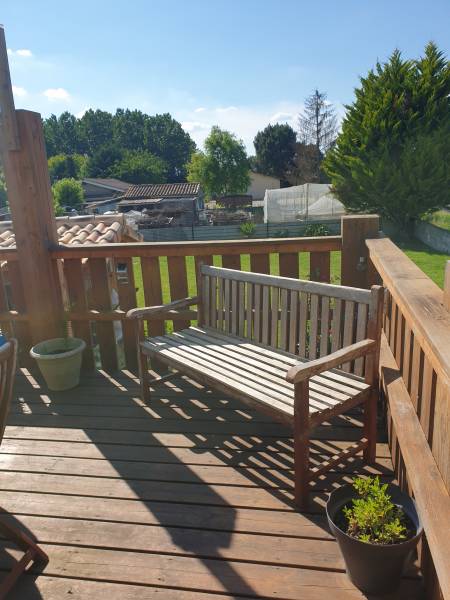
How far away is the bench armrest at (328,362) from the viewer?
2.01 m

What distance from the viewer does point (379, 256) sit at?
257cm

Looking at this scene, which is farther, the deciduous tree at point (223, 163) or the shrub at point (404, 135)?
the deciduous tree at point (223, 163)

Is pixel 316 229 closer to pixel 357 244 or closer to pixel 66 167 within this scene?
pixel 357 244

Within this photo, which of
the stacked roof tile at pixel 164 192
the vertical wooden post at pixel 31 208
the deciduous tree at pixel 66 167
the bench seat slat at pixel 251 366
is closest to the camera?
the bench seat slat at pixel 251 366

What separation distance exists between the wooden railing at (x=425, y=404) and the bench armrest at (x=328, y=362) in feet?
0.62

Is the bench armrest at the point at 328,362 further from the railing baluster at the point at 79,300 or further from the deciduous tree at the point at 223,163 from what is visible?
the deciduous tree at the point at 223,163

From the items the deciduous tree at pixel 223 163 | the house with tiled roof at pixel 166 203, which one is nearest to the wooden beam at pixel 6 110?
the house with tiled roof at pixel 166 203

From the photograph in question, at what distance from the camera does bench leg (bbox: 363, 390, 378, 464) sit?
2.40m

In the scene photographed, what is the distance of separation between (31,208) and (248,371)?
7.12ft

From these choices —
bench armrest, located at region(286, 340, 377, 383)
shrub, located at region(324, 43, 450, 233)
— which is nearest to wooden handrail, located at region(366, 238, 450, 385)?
bench armrest, located at region(286, 340, 377, 383)

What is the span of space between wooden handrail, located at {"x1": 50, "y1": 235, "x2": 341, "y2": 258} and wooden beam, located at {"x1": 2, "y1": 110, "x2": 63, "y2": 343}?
0.51 ft

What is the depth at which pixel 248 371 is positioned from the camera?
2695 millimetres

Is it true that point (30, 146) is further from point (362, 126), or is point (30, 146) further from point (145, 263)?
point (362, 126)

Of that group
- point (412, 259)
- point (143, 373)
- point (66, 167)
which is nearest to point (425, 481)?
point (143, 373)
